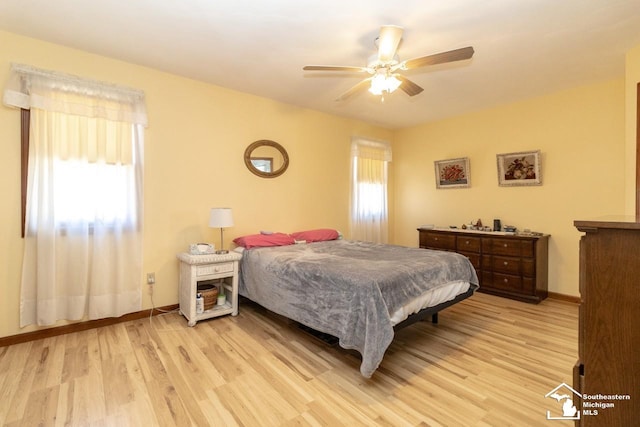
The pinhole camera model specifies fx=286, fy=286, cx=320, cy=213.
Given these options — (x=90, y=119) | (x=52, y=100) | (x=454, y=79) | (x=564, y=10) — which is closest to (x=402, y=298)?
(x=564, y=10)

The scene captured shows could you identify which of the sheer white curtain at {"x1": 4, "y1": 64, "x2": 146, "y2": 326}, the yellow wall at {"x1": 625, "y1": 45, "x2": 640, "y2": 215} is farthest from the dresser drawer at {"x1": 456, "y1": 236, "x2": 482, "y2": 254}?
the sheer white curtain at {"x1": 4, "y1": 64, "x2": 146, "y2": 326}

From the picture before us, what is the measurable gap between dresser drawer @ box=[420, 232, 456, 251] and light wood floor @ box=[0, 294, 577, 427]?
5.12 ft

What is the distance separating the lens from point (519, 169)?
13.3ft

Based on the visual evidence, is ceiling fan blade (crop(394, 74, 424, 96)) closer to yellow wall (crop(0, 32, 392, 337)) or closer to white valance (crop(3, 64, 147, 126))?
yellow wall (crop(0, 32, 392, 337))

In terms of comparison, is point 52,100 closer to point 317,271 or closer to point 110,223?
point 110,223

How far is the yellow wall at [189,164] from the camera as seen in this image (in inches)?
98.1

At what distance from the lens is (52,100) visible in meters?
2.56

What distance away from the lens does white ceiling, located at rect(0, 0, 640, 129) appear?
210 centimetres

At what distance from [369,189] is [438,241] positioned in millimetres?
1459

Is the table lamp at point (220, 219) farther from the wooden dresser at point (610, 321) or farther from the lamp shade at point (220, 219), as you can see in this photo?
the wooden dresser at point (610, 321)

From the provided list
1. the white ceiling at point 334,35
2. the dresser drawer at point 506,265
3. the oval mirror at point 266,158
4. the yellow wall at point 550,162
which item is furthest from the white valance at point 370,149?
the dresser drawer at point 506,265

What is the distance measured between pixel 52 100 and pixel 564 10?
4.25 meters

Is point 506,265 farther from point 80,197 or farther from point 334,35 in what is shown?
point 80,197

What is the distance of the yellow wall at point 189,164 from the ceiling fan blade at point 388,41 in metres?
2.15
